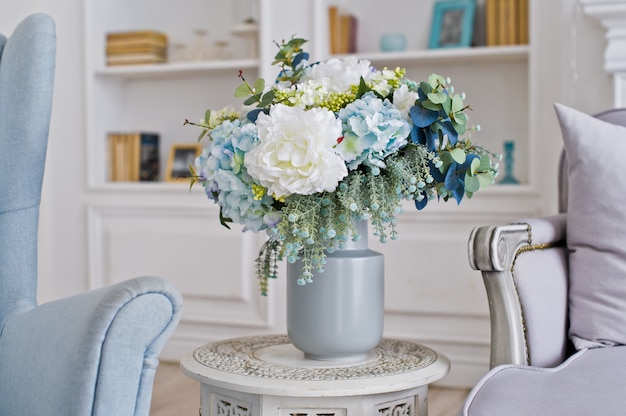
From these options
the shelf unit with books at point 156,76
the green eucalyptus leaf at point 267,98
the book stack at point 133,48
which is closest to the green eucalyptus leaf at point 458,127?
the green eucalyptus leaf at point 267,98

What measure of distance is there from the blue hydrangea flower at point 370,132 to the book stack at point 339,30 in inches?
74.1

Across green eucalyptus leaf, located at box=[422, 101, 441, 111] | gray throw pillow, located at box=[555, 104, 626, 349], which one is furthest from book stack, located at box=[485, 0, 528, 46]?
green eucalyptus leaf, located at box=[422, 101, 441, 111]

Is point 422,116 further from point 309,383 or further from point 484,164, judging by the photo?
point 309,383

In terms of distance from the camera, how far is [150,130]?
372 cm

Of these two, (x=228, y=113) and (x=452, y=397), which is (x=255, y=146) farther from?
(x=452, y=397)

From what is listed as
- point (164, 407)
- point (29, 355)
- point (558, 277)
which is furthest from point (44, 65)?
point (164, 407)

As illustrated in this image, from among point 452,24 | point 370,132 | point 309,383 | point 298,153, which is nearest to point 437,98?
point 370,132

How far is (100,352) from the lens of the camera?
1047 mm

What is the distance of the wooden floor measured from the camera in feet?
8.82

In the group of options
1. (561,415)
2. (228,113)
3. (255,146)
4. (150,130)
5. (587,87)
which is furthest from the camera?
(150,130)

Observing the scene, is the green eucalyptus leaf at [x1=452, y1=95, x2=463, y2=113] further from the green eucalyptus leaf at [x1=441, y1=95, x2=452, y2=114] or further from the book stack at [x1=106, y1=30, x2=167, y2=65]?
the book stack at [x1=106, y1=30, x2=167, y2=65]

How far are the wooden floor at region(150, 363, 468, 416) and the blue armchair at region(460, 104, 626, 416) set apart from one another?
111cm

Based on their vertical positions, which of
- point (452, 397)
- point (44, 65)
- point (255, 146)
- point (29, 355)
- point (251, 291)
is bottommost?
point (452, 397)

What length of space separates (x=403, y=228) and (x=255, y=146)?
1782mm
